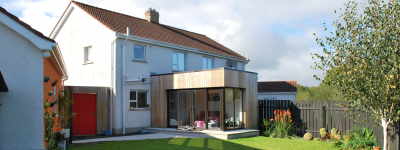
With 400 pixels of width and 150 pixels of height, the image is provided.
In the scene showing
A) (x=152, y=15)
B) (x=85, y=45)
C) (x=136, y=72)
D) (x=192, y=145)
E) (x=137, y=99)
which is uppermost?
(x=152, y=15)

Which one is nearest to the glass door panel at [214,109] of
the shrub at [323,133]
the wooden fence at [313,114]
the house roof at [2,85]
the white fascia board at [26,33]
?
the wooden fence at [313,114]

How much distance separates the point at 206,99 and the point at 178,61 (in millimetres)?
4534

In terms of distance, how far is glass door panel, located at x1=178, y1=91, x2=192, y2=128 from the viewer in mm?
14828

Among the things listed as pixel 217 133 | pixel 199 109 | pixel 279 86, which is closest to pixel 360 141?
pixel 217 133

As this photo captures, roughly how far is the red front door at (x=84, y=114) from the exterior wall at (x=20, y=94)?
6.87m

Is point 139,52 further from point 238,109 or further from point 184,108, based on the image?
point 238,109

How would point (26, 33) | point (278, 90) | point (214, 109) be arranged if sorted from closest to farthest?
1. point (26, 33)
2. point (214, 109)
3. point (278, 90)

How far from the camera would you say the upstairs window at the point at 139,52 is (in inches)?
619

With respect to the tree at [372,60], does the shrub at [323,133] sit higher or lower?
lower

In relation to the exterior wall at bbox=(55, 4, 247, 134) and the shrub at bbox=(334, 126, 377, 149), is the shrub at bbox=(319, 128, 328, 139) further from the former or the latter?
the exterior wall at bbox=(55, 4, 247, 134)

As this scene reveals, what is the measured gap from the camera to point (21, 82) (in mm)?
7262

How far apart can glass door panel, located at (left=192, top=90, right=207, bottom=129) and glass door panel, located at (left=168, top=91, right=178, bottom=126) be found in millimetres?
1167

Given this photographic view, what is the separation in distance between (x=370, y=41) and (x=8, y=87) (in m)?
8.78

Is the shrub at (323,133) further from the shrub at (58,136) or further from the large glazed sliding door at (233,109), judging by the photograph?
the shrub at (58,136)
